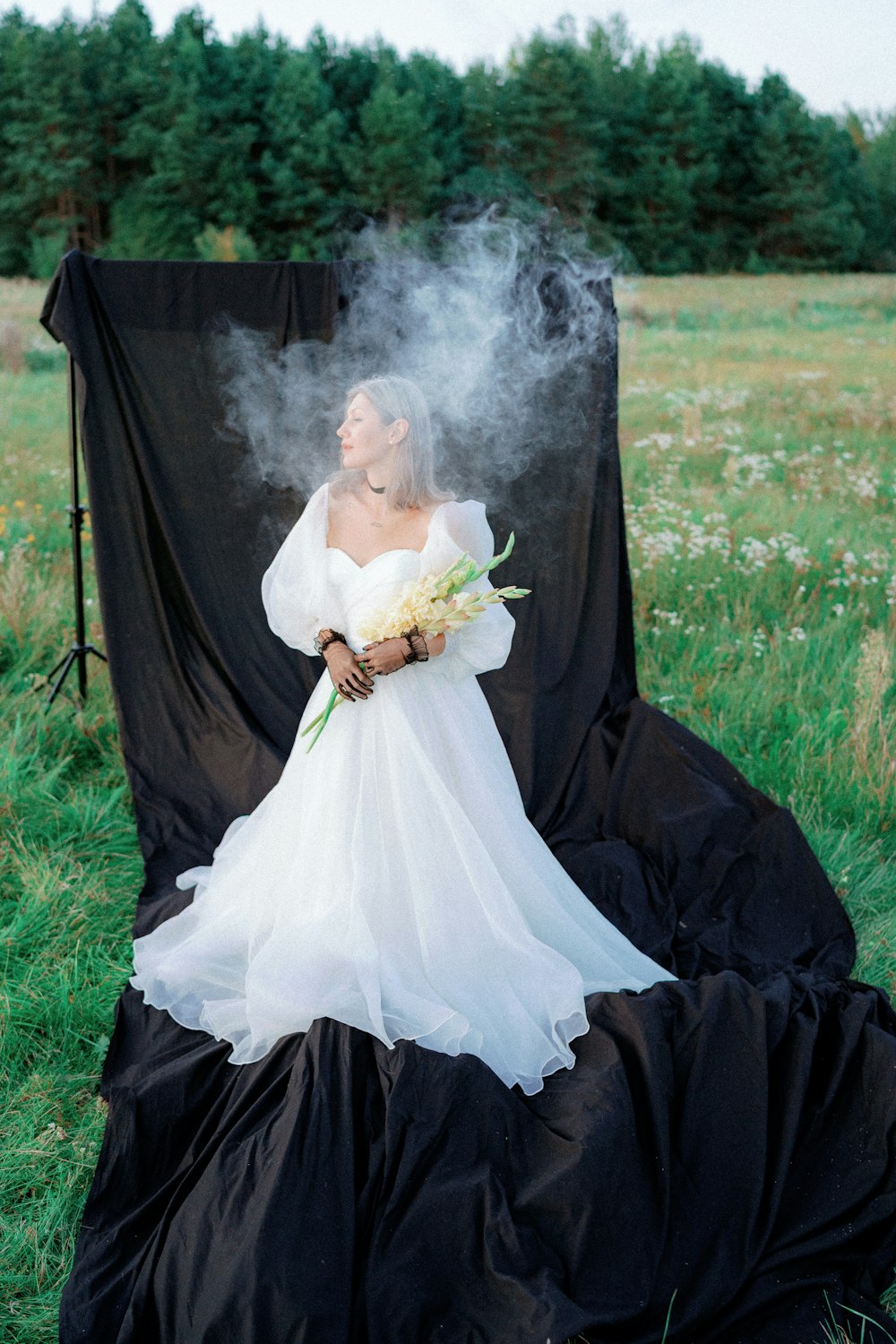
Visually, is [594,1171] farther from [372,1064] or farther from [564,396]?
[564,396]

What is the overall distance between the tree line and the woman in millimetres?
5837

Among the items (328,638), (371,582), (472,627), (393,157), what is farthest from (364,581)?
(393,157)

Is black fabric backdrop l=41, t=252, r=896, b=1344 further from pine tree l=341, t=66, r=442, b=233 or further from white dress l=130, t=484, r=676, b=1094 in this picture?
pine tree l=341, t=66, r=442, b=233

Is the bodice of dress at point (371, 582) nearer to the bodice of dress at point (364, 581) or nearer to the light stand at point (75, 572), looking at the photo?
the bodice of dress at point (364, 581)

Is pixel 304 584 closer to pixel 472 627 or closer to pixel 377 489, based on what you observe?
pixel 377 489

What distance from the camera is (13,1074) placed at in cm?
293

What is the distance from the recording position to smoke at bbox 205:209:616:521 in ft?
13.3

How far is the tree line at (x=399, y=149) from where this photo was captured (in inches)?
437

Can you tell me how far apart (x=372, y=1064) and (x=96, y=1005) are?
1.08 metres

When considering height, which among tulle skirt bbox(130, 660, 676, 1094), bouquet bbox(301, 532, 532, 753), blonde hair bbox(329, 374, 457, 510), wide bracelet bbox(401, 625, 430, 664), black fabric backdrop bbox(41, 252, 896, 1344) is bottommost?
black fabric backdrop bbox(41, 252, 896, 1344)

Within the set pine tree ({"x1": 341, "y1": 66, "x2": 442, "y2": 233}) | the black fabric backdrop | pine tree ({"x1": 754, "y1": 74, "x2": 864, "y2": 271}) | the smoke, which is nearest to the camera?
the black fabric backdrop

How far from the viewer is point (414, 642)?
281 centimetres

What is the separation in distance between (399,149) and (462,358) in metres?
11.8

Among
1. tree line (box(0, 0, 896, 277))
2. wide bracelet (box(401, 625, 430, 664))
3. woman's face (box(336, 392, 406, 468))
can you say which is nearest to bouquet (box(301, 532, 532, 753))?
wide bracelet (box(401, 625, 430, 664))
